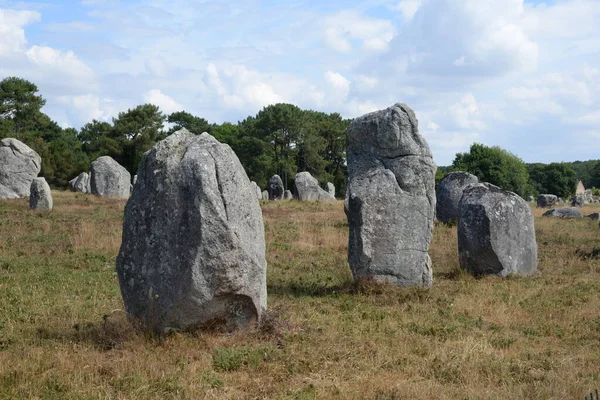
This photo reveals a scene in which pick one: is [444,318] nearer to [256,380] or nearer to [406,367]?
[406,367]

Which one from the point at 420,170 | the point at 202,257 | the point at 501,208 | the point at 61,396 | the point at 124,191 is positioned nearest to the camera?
the point at 61,396

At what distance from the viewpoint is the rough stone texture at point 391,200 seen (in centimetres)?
1269

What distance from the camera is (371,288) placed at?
481 inches

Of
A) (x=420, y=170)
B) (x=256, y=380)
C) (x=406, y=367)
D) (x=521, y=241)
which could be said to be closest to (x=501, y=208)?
(x=521, y=241)

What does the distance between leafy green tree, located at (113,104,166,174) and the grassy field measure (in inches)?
1978

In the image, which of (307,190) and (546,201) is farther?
(546,201)

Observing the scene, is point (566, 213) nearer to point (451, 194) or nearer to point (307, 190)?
point (451, 194)

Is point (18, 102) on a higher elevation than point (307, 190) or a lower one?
higher

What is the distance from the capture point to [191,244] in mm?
8031

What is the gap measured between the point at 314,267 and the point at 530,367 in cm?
816

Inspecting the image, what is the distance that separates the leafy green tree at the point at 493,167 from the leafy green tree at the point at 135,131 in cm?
3680

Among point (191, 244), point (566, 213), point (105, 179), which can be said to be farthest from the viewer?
point (105, 179)

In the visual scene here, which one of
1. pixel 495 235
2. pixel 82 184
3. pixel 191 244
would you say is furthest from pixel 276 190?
pixel 191 244

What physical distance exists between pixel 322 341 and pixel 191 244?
6.88 feet
